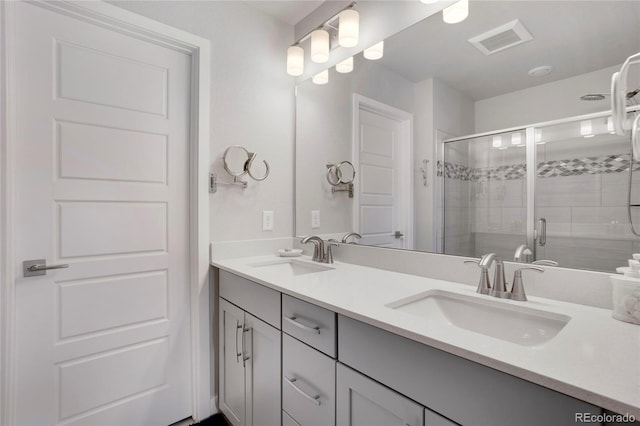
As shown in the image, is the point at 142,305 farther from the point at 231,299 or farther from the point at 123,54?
the point at 123,54

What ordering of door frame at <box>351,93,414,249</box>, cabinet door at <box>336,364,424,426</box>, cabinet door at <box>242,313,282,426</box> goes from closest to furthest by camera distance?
1. cabinet door at <box>336,364,424,426</box>
2. cabinet door at <box>242,313,282,426</box>
3. door frame at <box>351,93,414,249</box>

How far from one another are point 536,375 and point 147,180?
1.71m

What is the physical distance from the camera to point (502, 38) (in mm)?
1180

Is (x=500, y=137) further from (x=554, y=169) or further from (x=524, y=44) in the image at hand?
(x=524, y=44)

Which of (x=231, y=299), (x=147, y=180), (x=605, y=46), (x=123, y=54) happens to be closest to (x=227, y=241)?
(x=231, y=299)

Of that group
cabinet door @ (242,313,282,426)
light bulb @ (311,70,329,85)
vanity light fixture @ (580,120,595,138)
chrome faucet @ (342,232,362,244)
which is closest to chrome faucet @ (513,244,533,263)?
vanity light fixture @ (580,120,595,138)

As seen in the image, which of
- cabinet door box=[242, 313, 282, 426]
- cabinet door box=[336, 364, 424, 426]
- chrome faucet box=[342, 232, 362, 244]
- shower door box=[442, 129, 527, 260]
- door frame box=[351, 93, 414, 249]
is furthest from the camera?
chrome faucet box=[342, 232, 362, 244]

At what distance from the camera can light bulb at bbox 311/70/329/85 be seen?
1.94 metres

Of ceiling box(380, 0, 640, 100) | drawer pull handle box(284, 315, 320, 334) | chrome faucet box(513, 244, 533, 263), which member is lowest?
drawer pull handle box(284, 315, 320, 334)

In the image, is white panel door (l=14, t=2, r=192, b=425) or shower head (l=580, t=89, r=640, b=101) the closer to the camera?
shower head (l=580, t=89, r=640, b=101)

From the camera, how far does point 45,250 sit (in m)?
1.36

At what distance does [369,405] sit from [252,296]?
0.71 metres

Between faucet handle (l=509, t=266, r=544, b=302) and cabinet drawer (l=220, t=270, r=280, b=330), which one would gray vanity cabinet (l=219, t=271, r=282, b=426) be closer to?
cabinet drawer (l=220, t=270, r=280, b=330)

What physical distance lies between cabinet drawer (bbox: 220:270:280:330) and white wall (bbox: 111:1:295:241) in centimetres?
30
